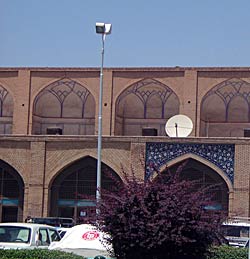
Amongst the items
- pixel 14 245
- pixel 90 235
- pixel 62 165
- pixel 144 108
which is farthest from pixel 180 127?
pixel 14 245

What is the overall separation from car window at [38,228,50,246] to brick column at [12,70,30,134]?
21252mm

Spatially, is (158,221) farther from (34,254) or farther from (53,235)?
(53,235)

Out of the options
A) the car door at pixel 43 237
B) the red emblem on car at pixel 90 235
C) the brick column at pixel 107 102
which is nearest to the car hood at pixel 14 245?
the car door at pixel 43 237

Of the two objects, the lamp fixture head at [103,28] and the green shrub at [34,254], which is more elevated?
the lamp fixture head at [103,28]

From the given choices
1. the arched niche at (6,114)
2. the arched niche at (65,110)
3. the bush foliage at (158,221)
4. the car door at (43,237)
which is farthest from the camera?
the arched niche at (6,114)

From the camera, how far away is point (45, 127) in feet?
133

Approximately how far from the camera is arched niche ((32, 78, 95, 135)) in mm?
39750

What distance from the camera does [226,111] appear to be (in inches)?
1527

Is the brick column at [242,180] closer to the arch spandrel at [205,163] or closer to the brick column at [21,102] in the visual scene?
the arch spandrel at [205,163]

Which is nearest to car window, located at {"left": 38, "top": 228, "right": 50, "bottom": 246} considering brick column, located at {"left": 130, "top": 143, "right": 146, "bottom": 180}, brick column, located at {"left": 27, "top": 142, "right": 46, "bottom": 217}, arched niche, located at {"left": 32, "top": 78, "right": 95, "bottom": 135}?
brick column, located at {"left": 130, "top": 143, "right": 146, "bottom": 180}

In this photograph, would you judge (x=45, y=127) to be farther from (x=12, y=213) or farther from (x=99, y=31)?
(x=99, y=31)

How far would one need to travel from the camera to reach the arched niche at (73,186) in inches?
1336

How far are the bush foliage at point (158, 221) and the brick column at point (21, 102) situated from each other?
2642 centimetres

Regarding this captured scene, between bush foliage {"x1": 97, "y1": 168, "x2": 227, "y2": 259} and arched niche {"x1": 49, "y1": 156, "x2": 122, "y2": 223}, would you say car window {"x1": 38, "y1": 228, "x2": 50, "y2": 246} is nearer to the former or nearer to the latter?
bush foliage {"x1": 97, "y1": 168, "x2": 227, "y2": 259}
